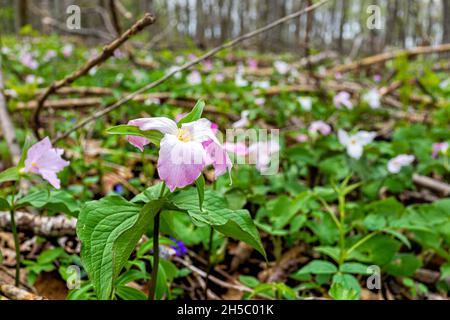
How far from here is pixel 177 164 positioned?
2.50ft

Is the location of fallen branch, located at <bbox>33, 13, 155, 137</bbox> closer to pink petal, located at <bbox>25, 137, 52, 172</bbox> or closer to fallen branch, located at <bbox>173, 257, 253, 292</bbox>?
pink petal, located at <bbox>25, 137, 52, 172</bbox>

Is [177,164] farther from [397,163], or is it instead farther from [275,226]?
[397,163]

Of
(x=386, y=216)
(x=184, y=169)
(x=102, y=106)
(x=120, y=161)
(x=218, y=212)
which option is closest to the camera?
(x=184, y=169)

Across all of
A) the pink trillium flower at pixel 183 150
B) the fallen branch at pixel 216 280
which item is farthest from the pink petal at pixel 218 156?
the fallen branch at pixel 216 280

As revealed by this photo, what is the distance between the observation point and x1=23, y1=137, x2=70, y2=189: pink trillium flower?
3.65ft

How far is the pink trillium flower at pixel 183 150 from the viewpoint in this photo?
29.9 inches

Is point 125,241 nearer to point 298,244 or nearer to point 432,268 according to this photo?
point 298,244

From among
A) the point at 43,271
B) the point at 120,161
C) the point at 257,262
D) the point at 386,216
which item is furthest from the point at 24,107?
the point at 386,216

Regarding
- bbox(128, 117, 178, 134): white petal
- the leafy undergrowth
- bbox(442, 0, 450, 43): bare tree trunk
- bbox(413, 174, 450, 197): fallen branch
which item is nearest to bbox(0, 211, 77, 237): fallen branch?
the leafy undergrowth

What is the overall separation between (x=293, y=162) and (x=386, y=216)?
0.72 meters

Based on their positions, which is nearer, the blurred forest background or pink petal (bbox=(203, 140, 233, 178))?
pink petal (bbox=(203, 140, 233, 178))

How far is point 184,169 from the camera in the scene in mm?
764

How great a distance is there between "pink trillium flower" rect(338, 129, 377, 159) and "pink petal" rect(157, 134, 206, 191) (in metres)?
1.41
